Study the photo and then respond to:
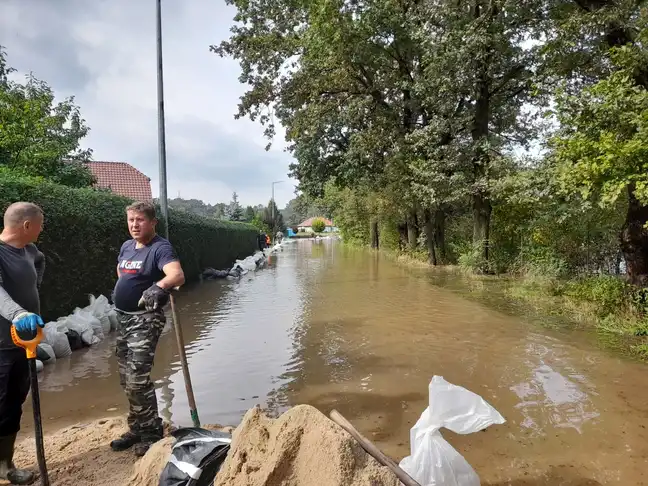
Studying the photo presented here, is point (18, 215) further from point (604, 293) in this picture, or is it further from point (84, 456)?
point (604, 293)

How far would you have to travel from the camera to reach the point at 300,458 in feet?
6.69

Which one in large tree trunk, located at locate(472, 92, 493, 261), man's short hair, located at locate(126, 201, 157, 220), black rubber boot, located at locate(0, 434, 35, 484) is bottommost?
black rubber boot, located at locate(0, 434, 35, 484)

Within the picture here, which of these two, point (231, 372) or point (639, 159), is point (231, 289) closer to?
point (231, 372)

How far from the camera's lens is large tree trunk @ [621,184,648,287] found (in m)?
8.08

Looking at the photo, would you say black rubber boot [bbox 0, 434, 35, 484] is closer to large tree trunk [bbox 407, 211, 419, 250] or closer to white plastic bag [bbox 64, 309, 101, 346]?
white plastic bag [bbox 64, 309, 101, 346]

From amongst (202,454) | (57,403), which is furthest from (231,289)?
(202,454)

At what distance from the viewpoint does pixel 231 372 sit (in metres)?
5.50

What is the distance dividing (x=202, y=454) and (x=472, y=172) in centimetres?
1387

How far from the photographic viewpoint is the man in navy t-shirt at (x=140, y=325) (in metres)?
3.26

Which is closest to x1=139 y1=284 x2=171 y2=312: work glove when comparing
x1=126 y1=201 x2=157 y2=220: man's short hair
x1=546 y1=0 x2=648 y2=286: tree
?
x1=126 y1=201 x2=157 y2=220: man's short hair

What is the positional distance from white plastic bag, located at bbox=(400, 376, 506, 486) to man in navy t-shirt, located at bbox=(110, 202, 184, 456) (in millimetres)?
1926

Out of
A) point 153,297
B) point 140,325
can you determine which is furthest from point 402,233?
point 153,297

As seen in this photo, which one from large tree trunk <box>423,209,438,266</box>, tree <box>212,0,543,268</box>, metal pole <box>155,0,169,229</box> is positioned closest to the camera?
metal pole <box>155,0,169,229</box>

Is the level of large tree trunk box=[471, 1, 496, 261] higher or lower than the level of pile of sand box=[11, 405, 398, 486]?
higher
